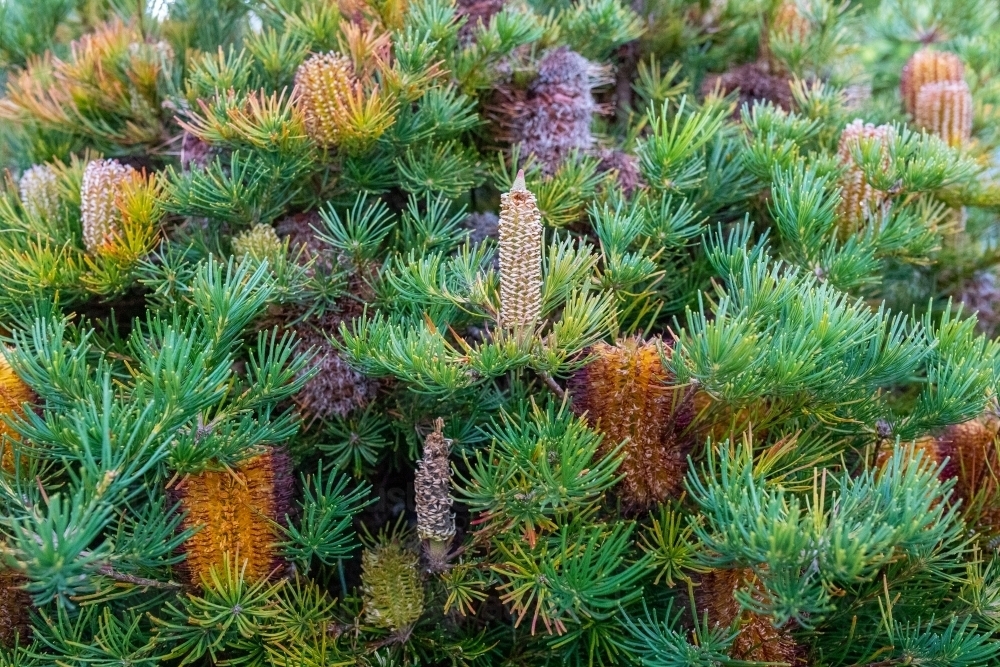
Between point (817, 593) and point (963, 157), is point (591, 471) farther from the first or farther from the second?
point (963, 157)

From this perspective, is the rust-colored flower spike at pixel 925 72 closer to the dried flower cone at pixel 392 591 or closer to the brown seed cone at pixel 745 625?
the brown seed cone at pixel 745 625

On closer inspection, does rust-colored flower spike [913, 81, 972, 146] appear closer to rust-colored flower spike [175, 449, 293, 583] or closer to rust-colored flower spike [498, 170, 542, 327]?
rust-colored flower spike [498, 170, 542, 327]

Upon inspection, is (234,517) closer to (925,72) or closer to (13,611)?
(13,611)

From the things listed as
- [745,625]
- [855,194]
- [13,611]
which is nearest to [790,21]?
[855,194]

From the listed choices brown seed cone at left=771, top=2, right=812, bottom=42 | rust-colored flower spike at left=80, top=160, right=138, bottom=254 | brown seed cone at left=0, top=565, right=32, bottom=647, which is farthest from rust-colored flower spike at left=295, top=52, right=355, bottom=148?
brown seed cone at left=771, top=2, right=812, bottom=42

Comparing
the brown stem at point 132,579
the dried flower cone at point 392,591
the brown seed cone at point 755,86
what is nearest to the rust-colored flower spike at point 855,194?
the brown seed cone at point 755,86

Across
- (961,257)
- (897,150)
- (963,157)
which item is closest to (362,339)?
(897,150)
